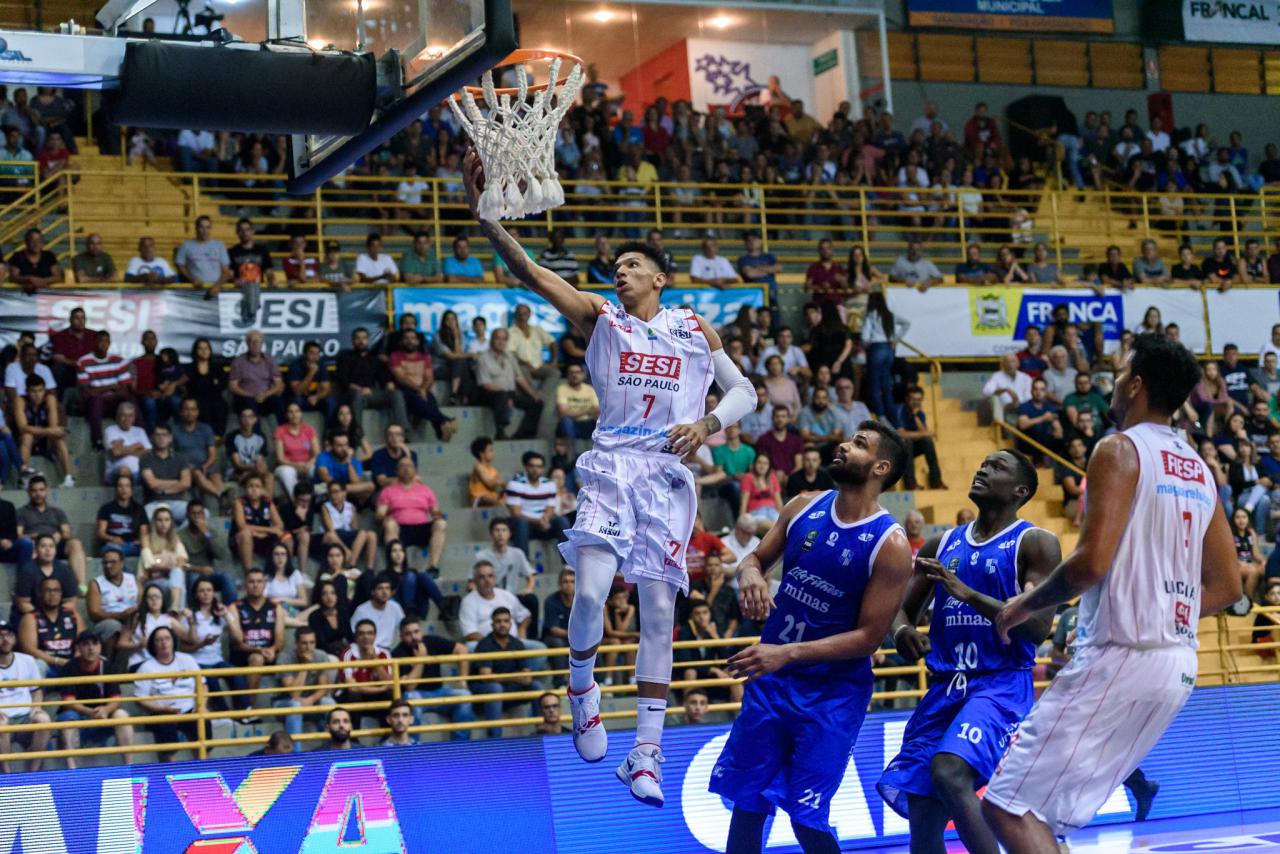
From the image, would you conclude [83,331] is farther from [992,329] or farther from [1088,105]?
[1088,105]

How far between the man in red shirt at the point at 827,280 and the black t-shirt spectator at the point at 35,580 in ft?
31.6

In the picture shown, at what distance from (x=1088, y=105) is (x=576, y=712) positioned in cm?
2339

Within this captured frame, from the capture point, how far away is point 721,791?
7.29 m

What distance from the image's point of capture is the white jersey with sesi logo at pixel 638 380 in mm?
7391

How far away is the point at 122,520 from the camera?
46.3 ft

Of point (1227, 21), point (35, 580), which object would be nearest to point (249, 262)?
point (35, 580)

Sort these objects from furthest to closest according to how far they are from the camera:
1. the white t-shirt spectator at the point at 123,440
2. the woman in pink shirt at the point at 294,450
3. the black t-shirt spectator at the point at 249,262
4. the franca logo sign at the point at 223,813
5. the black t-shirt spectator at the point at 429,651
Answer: the black t-shirt spectator at the point at 249,262 < the woman in pink shirt at the point at 294,450 < the white t-shirt spectator at the point at 123,440 < the black t-shirt spectator at the point at 429,651 < the franca logo sign at the point at 223,813

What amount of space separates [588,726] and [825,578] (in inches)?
50.8

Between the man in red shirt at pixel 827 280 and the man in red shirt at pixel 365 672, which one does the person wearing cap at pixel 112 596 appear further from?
the man in red shirt at pixel 827 280

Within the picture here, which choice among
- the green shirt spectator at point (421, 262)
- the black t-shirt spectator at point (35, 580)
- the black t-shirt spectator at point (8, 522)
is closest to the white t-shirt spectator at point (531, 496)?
the green shirt spectator at point (421, 262)

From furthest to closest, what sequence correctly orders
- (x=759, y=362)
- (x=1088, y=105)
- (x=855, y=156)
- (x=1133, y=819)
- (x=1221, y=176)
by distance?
(x=1088, y=105) → (x=1221, y=176) → (x=855, y=156) → (x=759, y=362) → (x=1133, y=819)

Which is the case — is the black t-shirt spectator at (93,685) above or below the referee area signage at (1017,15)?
below

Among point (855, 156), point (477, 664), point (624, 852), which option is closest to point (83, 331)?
point (477, 664)

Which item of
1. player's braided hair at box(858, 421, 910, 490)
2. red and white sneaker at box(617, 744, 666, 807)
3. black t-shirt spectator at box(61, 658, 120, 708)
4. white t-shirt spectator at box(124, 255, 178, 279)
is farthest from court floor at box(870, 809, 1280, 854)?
white t-shirt spectator at box(124, 255, 178, 279)
